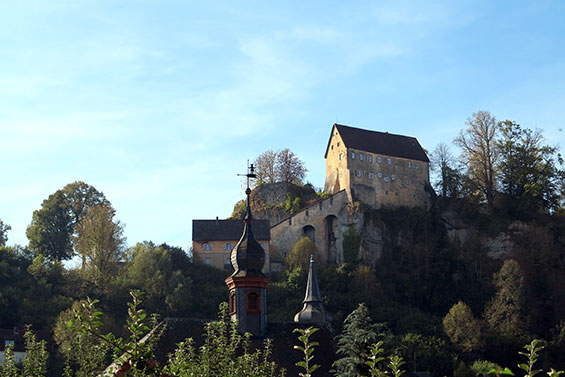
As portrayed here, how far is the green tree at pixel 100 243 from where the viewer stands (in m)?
78.2

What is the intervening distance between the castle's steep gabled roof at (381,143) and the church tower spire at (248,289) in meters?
49.0

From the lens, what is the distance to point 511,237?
83.8m

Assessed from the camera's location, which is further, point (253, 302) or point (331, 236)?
point (331, 236)

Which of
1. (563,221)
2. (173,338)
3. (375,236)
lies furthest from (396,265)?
(173,338)

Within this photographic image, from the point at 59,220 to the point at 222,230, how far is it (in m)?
13.9

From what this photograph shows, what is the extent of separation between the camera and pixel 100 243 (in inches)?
3088

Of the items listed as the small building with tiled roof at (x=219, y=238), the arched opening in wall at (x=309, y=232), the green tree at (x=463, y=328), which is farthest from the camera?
the arched opening in wall at (x=309, y=232)

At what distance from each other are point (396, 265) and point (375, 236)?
9.33 ft

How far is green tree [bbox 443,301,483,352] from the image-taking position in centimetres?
6975

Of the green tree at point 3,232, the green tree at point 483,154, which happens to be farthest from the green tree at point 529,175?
the green tree at point 3,232

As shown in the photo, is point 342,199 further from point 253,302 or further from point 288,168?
point 253,302

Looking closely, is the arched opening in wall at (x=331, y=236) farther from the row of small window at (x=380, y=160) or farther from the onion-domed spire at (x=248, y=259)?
the onion-domed spire at (x=248, y=259)

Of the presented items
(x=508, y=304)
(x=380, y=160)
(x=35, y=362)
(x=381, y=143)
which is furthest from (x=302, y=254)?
(x=35, y=362)

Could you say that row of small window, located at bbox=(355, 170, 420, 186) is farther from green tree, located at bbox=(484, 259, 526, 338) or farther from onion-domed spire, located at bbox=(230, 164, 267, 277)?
onion-domed spire, located at bbox=(230, 164, 267, 277)
